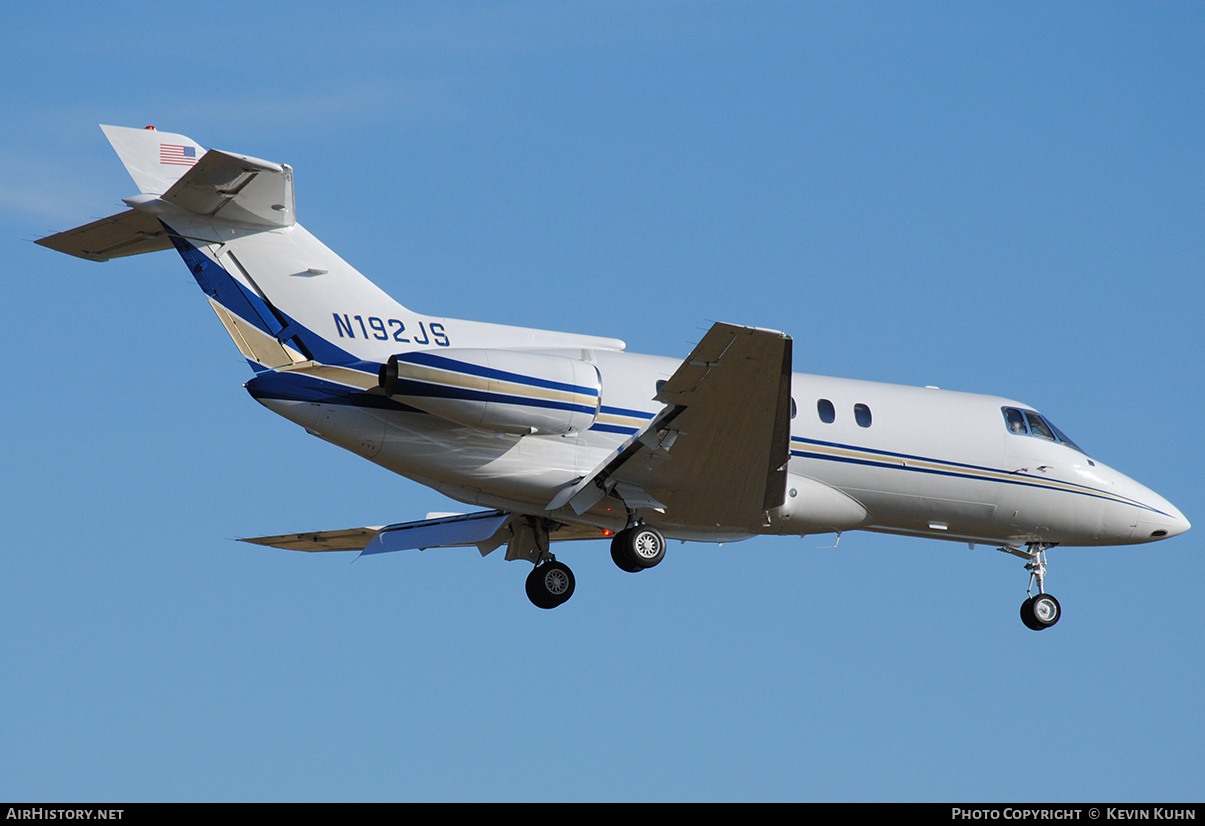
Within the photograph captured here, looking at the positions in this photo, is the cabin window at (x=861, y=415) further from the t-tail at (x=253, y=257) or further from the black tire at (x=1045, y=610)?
the t-tail at (x=253, y=257)

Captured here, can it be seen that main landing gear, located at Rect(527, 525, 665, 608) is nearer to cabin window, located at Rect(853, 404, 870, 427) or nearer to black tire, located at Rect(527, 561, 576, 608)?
black tire, located at Rect(527, 561, 576, 608)

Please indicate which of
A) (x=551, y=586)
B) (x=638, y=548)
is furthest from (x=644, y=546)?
(x=551, y=586)

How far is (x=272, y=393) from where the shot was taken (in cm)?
1678

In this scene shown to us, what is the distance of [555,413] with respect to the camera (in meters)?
17.4

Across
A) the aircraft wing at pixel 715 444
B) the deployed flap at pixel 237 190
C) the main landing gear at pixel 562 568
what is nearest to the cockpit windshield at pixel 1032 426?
the aircraft wing at pixel 715 444

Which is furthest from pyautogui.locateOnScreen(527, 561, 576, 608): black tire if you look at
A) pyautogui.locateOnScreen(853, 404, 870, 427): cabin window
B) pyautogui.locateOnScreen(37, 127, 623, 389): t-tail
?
pyautogui.locateOnScreen(853, 404, 870, 427): cabin window

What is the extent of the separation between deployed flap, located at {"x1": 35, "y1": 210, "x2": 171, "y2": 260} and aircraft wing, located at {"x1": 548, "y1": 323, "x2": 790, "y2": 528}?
5964 mm

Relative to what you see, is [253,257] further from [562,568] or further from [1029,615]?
[1029,615]

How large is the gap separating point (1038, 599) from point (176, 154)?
546 inches

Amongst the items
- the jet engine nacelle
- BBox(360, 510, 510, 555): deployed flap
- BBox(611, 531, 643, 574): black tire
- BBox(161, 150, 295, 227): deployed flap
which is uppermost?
BBox(161, 150, 295, 227): deployed flap

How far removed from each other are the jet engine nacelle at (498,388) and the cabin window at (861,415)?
4.01 meters

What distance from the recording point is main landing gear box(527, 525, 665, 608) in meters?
18.1

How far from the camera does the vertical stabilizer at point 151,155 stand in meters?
17.0

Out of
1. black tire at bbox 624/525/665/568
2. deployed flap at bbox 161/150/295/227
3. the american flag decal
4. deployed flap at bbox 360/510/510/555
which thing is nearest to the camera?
deployed flap at bbox 161/150/295/227
